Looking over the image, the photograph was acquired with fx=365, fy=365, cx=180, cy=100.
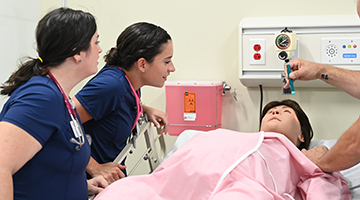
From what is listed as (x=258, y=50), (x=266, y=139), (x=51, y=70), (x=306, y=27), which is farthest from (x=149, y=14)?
(x=51, y=70)

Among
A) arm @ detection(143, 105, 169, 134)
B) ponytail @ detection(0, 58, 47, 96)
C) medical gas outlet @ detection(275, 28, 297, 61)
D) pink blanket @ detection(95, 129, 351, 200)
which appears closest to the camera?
ponytail @ detection(0, 58, 47, 96)

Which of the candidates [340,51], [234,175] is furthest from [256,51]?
[234,175]

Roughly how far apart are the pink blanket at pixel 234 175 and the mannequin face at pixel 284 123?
0.70 feet

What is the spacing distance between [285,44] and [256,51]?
7.6 inches

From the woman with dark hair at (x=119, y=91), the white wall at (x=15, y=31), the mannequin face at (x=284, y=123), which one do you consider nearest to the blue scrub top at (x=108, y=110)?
the woman with dark hair at (x=119, y=91)

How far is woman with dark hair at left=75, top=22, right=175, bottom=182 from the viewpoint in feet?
5.10

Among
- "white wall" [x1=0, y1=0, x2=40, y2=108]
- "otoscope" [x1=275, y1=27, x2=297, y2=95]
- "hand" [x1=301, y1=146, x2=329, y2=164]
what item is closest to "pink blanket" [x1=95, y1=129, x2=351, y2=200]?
"hand" [x1=301, y1=146, x2=329, y2=164]

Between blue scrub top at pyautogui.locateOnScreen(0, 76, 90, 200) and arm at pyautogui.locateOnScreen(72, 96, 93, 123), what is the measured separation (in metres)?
0.34

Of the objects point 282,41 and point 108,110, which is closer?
point 108,110

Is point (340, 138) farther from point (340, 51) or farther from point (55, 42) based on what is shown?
point (55, 42)

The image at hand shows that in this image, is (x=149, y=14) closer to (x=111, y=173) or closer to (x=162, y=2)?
(x=162, y=2)

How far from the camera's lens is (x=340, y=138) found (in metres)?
1.55

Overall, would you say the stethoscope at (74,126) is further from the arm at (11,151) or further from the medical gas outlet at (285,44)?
the medical gas outlet at (285,44)

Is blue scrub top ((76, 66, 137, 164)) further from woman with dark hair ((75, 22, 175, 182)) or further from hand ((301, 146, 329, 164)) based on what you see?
hand ((301, 146, 329, 164))
